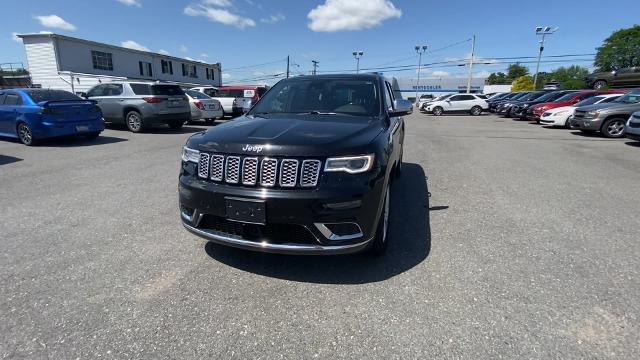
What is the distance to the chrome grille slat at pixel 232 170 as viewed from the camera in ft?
8.66

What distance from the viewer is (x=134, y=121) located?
1208cm

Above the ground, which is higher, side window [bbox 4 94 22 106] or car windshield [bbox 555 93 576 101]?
car windshield [bbox 555 93 576 101]

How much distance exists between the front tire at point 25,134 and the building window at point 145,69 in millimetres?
26595

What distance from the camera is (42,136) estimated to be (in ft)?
28.9

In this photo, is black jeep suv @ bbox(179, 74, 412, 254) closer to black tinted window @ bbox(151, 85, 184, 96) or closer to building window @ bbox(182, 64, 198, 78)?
black tinted window @ bbox(151, 85, 184, 96)

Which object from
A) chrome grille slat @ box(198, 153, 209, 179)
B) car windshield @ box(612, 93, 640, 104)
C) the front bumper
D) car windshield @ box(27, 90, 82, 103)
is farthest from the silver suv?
car windshield @ box(612, 93, 640, 104)

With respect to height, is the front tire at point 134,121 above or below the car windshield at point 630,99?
below

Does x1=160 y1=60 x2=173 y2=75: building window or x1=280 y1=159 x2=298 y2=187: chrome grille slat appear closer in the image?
x1=280 y1=159 x2=298 y2=187: chrome grille slat

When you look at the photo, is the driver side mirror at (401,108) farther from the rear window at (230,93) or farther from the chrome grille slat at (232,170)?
the rear window at (230,93)

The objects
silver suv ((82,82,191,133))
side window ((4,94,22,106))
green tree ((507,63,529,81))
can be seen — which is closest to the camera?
side window ((4,94,22,106))

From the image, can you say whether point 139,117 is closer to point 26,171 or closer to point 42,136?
point 42,136

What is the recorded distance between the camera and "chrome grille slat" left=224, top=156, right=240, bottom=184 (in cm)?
264

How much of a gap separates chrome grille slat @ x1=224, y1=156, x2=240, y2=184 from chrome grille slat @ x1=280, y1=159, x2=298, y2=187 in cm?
36

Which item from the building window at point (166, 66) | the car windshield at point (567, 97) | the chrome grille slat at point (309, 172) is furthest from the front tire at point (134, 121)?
the building window at point (166, 66)
